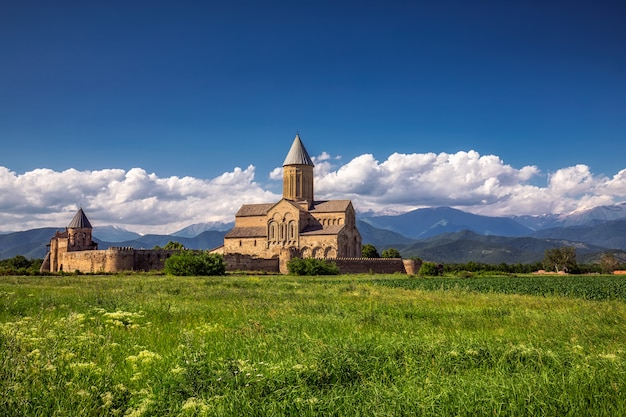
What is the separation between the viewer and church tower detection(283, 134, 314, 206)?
69.4 meters

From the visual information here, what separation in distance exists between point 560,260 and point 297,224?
3724 centimetres

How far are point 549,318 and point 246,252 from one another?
54.9 m

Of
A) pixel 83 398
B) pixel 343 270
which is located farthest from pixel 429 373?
pixel 343 270

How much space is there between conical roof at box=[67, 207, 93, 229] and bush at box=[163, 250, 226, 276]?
20.6m

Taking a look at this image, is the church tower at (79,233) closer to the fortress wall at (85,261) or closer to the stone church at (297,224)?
the fortress wall at (85,261)

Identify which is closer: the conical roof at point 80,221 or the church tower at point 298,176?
the conical roof at point 80,221

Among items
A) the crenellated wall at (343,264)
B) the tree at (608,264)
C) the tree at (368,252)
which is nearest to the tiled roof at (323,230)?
the crenellated wall at (343,264)

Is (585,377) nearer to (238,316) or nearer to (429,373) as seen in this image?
(429,373)

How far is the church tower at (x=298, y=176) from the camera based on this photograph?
6944cm

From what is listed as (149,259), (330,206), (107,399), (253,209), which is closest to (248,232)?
(253,209)

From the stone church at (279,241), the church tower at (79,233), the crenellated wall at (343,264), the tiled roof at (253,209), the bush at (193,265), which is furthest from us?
the tiled roof at (253,209)

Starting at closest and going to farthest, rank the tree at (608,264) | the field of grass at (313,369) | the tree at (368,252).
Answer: the field of grass at (313,369) → the tree at (608,264) → the tree at (368,252)

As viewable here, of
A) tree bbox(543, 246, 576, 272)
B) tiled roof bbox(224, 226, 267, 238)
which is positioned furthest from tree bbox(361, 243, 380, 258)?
tree bbox(543, 246, 576, 272)

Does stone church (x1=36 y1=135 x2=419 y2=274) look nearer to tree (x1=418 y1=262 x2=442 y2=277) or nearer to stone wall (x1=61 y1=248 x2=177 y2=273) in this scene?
stone wall (x1=61 y1=248 x2=177 y2=273)
